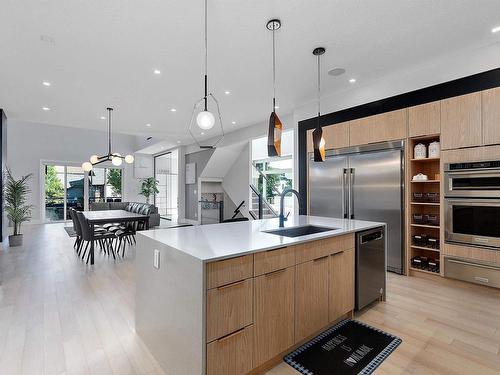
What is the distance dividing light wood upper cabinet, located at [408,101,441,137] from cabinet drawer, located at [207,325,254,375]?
11.9ft

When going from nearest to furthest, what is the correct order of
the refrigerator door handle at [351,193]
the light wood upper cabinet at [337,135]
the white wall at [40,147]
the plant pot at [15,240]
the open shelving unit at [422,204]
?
the open shelving unit at [422,204]
the refrigerator door handle at [351,193]
the light wood upper cabinet at [337,135]
the plant pot at [15,240]
the white wall at [40,147]

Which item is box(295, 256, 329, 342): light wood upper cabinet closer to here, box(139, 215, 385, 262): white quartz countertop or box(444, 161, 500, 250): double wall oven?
box(139, 215, 385, 262): white quartz countertop

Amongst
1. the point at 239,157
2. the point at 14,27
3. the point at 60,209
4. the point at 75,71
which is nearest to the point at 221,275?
the point at 14,27

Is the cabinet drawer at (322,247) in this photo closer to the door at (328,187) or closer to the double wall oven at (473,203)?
the double wall oven at (473,203)

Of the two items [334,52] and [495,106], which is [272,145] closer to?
[334,52]

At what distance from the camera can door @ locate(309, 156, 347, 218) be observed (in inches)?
183

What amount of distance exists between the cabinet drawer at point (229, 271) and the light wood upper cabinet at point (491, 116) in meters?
3.38

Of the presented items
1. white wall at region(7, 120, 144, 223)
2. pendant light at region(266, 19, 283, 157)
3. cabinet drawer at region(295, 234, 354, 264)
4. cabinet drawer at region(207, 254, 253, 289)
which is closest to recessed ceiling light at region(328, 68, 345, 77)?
pendant light at region(266, 19, 283, 157)

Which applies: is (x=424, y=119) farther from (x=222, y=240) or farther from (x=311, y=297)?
(x=222, y=240)

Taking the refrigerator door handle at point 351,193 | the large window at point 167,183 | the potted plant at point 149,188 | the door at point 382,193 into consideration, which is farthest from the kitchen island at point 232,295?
the potted plant at point 149,188

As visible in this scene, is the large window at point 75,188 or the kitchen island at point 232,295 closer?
the kitchen island at point 232,295

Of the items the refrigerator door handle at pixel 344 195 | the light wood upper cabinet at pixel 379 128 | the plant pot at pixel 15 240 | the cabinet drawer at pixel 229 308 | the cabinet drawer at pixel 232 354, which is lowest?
the plant pot at pixel 15 240

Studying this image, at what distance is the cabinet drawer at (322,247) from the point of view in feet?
6.64

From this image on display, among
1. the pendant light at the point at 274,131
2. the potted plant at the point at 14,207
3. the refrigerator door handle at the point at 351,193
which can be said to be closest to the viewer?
the pendant light at the point at 274,131
